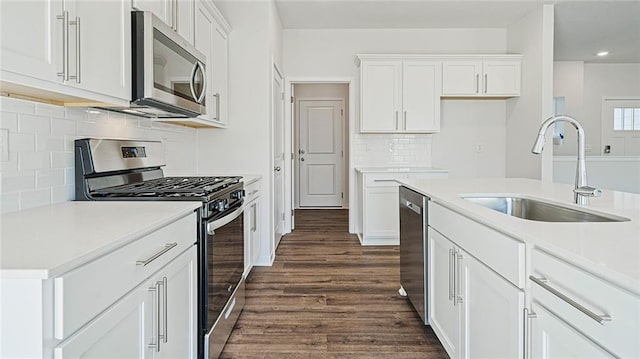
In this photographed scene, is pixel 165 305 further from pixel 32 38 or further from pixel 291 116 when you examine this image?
pixel 291 116

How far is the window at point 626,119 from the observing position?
796cm

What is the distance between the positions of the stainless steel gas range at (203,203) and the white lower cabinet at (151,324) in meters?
0.09

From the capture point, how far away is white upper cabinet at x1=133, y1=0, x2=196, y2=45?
6.83 feet

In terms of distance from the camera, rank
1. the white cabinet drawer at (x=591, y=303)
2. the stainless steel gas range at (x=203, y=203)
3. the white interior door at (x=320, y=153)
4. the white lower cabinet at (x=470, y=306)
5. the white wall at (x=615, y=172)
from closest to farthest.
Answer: the white cabinet drawer at (x=591, y=303) < the white lower cabinet at (x=470, y=306) < the stainless steel gas range at (x=203, y=203) < the white wall at (x=615, y=172) < the white interior door at (x=320, y=153)

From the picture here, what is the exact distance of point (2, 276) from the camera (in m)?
0.84

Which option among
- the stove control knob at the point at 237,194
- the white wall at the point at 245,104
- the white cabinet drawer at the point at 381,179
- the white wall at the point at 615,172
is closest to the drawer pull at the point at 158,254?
the stove control knob at the point at 237,194

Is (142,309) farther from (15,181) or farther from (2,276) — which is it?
(15,181)

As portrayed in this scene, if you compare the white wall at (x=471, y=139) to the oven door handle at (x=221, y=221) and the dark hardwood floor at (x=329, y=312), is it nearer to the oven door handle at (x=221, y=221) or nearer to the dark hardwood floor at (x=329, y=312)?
the dark hardwood floor at (x=329, y=312)

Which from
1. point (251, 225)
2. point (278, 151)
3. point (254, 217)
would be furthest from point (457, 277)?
point (278, 151)

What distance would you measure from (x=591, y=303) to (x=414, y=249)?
1.77 metres

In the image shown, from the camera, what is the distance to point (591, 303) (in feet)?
3.08

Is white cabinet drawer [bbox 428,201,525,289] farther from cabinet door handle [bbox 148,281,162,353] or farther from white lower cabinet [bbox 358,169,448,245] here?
white lower cabinet [bbox 358,169,448,245]

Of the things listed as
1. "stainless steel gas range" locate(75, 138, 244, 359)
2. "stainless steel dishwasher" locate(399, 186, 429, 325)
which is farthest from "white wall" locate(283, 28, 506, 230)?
"stainless steel gas range" locate(75, 138, 244, 359)

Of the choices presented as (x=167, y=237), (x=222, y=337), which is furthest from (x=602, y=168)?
(x=167, y=237)
